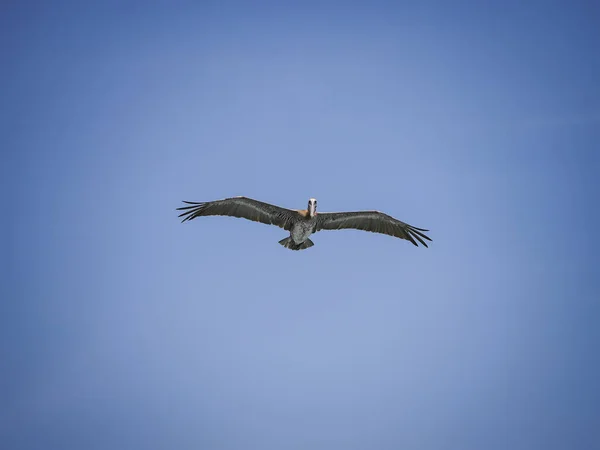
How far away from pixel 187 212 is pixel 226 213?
1.55 m

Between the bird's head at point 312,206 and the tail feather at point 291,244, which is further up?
the bird's head at point 312,206

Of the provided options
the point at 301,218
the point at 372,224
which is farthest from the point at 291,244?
the point at 372,224

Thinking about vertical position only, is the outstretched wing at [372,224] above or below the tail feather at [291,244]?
above

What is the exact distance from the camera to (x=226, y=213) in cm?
2475

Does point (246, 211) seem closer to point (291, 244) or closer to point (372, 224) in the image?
point (291, 244)

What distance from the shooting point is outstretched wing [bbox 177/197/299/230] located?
24281 mm

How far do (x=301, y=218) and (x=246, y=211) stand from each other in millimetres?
2236

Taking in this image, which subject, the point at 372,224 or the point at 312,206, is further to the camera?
the point at 372,224

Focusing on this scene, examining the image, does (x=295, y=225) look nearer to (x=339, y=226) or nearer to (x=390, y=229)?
(x=339, y=226)

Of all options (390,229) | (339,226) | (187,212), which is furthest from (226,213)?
(390,229)

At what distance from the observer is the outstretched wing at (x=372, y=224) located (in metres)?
25.5

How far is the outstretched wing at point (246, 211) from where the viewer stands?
79.7ft

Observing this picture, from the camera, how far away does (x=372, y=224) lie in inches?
1034

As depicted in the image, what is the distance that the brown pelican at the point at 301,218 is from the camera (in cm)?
2438
